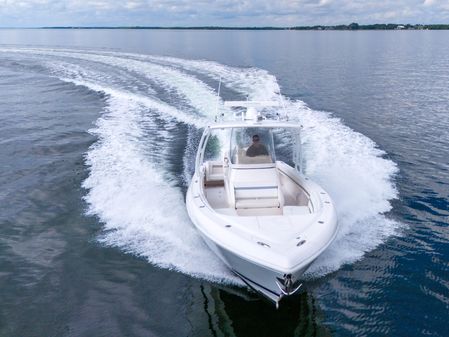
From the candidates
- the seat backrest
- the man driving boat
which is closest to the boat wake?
the seat backrest

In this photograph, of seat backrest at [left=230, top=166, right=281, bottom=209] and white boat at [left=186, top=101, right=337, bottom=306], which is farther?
seat backrest at [left=230, top=166, right=281, bottom=209]

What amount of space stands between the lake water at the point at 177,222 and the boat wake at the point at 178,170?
48mm

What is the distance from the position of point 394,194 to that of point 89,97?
16.4m

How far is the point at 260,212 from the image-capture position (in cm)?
885

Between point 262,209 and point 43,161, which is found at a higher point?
point 262,209

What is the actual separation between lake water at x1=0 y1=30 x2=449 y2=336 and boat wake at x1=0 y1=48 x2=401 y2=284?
0.05m

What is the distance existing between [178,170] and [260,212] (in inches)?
187

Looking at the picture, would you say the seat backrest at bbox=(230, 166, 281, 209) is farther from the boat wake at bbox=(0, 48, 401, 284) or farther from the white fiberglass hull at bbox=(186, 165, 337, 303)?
the boat wake at bbox=(0, 48, 401, 284)

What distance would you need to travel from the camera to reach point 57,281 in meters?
8.23

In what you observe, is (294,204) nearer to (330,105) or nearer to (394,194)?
(394,194)

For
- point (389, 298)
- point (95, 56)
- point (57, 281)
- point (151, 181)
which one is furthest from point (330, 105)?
point (95, 56)

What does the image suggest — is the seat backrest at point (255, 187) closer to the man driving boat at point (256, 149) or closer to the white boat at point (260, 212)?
the white boat at point (260, 212)

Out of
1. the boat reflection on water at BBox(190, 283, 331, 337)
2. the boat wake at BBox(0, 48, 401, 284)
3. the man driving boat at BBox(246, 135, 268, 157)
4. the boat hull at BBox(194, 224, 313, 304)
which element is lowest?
the boat reflection on water at BBox(190, 283, 331, 337)

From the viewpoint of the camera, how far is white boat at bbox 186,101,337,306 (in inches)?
275
